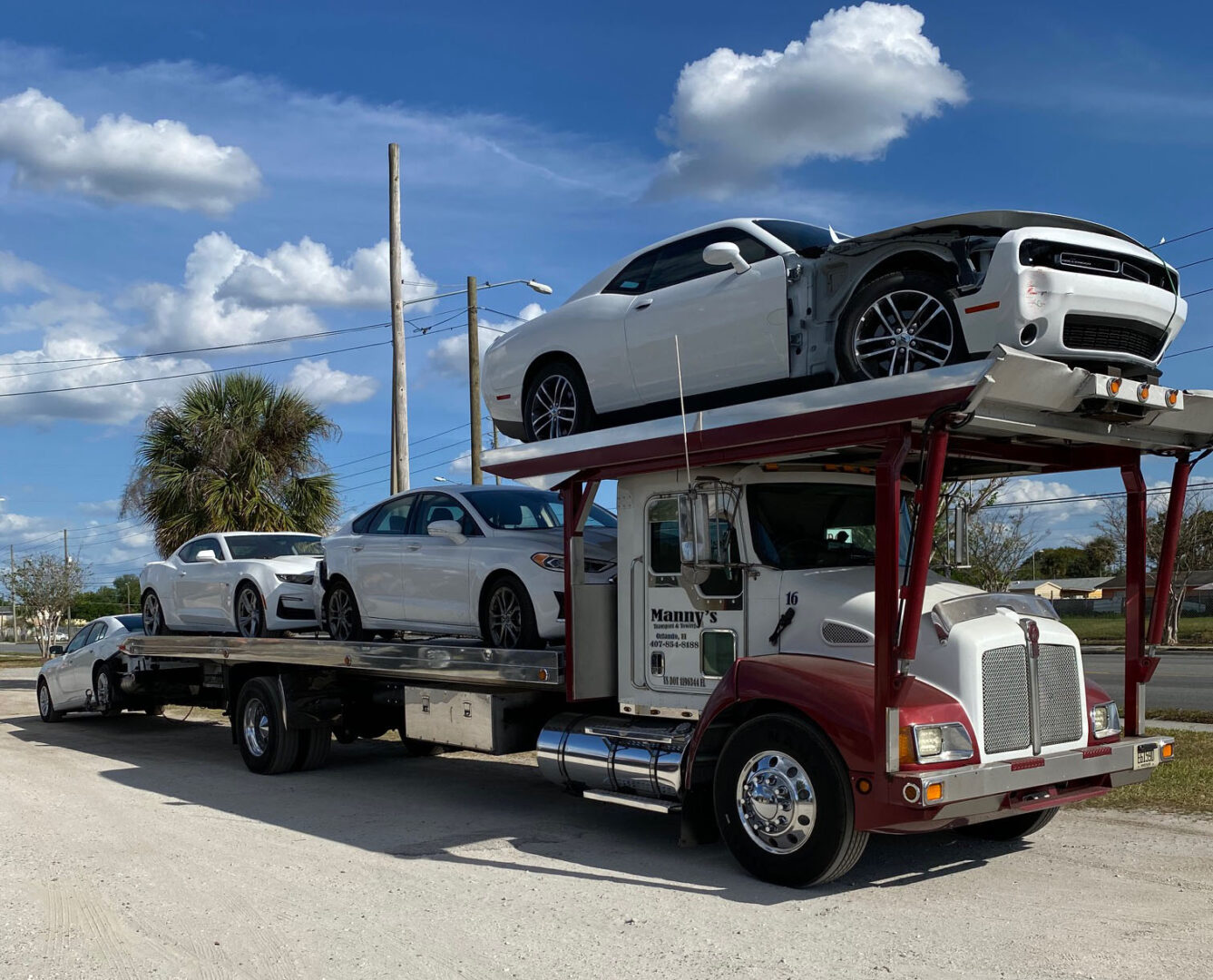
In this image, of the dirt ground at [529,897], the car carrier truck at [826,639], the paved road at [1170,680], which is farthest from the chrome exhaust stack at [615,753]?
the paved road at [1170,680]

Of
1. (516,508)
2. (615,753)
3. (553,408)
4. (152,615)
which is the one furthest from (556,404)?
(152,615)

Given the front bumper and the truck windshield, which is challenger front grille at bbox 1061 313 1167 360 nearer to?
the truck windshield

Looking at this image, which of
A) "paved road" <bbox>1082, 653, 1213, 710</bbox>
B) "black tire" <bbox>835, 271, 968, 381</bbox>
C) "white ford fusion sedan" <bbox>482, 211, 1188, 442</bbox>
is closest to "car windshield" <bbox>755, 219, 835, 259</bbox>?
"white ford fusion sedan" <bbox>482, 211, 1188, 442</bbox>

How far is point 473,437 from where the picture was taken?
1988 centimetres

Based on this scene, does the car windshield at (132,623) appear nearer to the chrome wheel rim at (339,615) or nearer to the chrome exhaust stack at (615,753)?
the chrome wheel rim at (339,615)

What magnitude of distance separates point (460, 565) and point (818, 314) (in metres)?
3.62

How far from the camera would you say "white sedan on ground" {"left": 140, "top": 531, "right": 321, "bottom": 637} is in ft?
39.9

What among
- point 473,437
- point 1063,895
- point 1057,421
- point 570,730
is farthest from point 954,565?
point 473,437

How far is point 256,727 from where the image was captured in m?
11.7

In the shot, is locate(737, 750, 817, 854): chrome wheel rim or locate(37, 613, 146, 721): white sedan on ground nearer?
locate(737, 750, 817, 854): chrome wheel rim

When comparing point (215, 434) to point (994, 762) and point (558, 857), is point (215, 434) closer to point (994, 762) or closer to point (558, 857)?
point (558, 857)

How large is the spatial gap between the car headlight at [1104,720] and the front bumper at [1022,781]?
0.08 meters

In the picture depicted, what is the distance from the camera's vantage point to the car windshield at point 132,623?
15.9 meters

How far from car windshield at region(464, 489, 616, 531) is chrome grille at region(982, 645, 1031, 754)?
3824 millimetres
